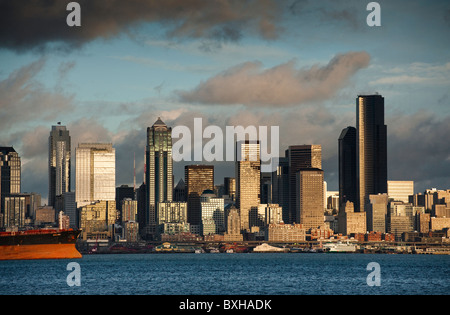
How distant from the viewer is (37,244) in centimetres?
17325

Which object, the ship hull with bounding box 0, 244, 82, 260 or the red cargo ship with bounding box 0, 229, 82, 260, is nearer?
the red cargo ship with bounding box 0, 229, 82, 260

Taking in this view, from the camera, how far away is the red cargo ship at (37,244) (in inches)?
6791

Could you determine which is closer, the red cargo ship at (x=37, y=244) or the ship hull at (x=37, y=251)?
the red cargo ship at (x=37, y=244)

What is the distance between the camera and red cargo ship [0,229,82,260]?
172 meters

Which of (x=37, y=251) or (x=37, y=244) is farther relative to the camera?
(x=37, y=244)

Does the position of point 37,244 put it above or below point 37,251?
above

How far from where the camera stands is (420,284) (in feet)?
331
